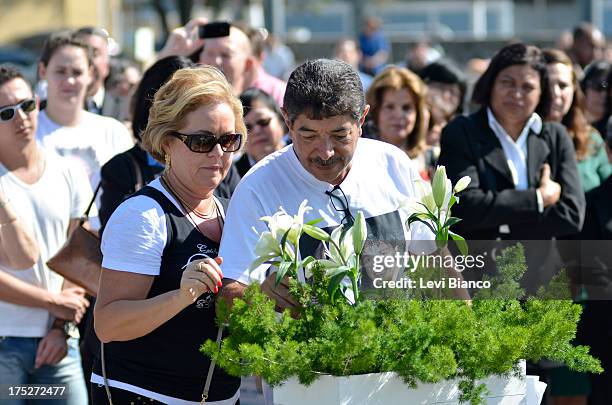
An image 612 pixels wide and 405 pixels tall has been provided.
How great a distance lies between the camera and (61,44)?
6078mm

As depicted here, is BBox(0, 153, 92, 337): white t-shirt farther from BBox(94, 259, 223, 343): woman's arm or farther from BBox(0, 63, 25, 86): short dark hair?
BBox(94, 259, 223, 343): woman's arm

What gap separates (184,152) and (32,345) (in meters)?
1.75

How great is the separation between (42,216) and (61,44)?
5.44 ft

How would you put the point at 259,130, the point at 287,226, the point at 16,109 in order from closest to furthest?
the point at 287,226 < the point at 16,109 < the point at 259,130

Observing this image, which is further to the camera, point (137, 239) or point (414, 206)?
point (137, 239)

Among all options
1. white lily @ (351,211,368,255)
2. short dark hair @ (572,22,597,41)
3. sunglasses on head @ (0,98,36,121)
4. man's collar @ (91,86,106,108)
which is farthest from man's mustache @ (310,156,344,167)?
short dark hair @ (572,22,597,41)

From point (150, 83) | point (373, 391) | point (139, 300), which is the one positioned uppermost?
point (150, 83)

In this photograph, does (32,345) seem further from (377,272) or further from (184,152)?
(377,272)

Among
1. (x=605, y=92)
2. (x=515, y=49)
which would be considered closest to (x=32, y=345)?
(x=515, y=49)

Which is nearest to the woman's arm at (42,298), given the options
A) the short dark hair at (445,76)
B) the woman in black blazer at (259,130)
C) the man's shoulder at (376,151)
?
the woman in black blazer at (259,130)

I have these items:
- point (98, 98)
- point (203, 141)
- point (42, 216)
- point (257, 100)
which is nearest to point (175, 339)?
point (203, 141)

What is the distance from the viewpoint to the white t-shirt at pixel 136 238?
10.4ft

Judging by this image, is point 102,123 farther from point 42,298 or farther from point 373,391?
point 373,391

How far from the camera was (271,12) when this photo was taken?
54.0 ft
